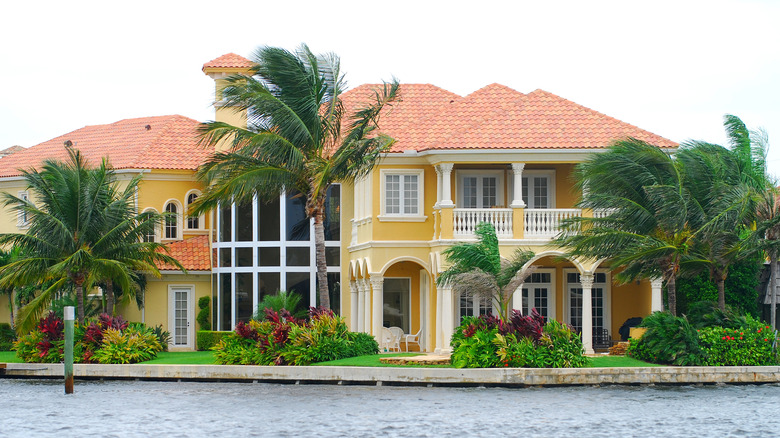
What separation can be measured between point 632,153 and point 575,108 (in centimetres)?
664

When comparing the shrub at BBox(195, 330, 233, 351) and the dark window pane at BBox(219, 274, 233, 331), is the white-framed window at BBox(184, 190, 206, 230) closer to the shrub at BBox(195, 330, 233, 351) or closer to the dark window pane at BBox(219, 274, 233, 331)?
the dark window pane at BBox(219, 274, 233, 331)

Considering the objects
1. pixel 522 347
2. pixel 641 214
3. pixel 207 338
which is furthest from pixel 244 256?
pixel 641 214

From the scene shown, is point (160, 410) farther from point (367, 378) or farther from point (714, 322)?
point (714, 322)

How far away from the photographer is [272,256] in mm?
41000

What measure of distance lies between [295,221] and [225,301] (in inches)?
135

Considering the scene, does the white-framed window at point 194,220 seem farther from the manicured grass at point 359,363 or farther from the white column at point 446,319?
the manicured grass at point 359,363

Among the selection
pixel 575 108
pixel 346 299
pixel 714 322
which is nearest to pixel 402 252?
pixel 346 299

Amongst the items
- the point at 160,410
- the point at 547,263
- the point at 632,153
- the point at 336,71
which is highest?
the point at 336,71

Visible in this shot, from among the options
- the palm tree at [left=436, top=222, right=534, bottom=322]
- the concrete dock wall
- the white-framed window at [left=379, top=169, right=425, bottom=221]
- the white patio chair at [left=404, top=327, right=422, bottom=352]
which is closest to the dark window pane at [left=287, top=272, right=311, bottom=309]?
the white patio chair at [left=404, top=327, right=422, bottom=352]

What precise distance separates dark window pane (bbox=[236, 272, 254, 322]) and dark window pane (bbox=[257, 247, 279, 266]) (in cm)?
60

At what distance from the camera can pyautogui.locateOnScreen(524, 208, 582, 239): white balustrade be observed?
118 ft

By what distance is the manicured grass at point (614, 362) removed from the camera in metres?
30.3

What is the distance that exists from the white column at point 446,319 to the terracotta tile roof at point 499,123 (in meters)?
4.07

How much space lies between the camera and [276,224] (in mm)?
41156
